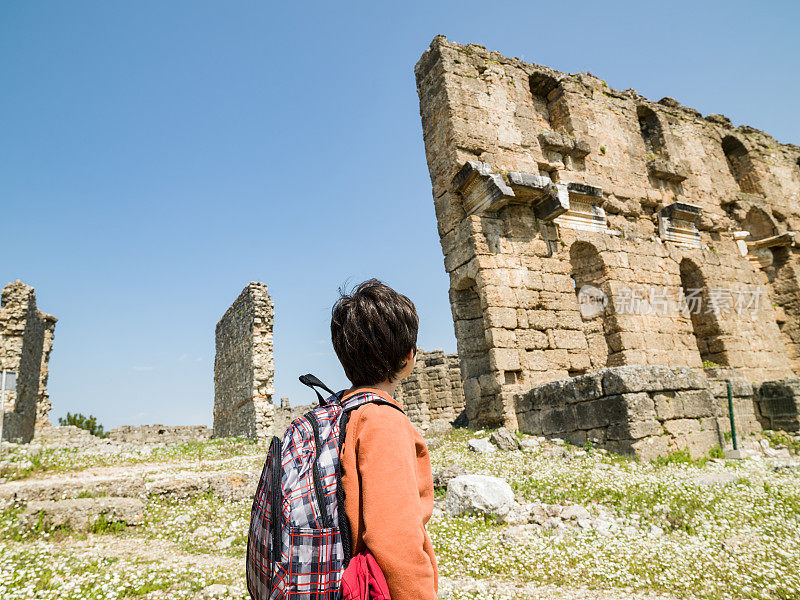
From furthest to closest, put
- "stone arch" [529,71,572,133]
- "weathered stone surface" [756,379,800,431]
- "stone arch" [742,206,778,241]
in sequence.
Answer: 1. "stone arch" [742,206,778,241]
2. "stone arch" [529,71,572,133]
3. "weathered stone surface" [756,379,800,431]

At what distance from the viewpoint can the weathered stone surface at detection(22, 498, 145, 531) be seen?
450 cm

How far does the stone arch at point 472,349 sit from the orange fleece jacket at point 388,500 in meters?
7.21

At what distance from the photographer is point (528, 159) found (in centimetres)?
1041

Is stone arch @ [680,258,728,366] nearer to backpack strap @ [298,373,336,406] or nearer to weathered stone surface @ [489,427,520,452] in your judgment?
weathered stone surface @ [489,427,520,452]

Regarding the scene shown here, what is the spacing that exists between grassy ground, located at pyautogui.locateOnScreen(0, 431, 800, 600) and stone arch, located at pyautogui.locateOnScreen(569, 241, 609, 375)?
3.91m

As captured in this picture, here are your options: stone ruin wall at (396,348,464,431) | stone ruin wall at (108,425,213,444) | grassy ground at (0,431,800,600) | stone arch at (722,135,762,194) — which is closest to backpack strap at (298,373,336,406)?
grassy ground at (0,431,800,600)

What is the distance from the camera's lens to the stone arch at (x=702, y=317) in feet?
37.6

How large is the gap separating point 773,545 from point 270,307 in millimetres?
10901

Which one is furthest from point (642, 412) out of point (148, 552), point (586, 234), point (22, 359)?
point (22, 359)

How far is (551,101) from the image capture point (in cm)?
1205

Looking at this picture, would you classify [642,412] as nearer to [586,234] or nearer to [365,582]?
[586,234]

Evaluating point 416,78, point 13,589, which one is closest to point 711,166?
point 416,78

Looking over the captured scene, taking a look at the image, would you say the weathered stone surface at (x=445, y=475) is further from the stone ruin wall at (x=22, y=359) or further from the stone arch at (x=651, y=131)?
the stone arch at (x=651, y=131)

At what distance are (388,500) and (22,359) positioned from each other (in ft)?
47.1
